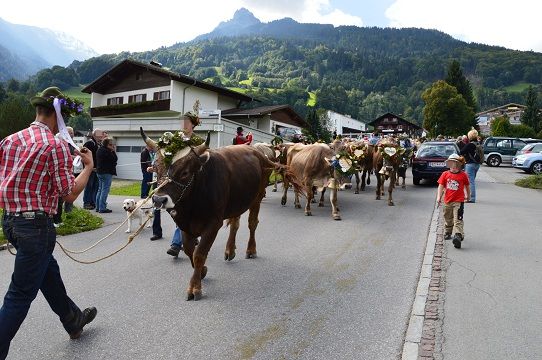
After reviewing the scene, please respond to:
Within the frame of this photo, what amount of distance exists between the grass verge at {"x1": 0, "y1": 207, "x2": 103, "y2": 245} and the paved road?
354mm

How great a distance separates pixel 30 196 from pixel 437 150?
16775 millimetres

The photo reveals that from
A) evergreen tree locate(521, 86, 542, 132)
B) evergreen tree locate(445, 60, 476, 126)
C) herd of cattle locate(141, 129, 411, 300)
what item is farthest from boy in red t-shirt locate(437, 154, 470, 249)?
evergreen tree locate(445, 60, 476, 126)

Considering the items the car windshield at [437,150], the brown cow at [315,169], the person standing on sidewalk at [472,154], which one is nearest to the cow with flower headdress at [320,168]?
the brown cow at [315,169]

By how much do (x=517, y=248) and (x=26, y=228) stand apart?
25.8ft

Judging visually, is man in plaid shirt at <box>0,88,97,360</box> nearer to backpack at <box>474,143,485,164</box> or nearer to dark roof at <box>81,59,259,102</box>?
backpack at <box>474,143,485,164</box>

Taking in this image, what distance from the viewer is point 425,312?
4910 millimetres

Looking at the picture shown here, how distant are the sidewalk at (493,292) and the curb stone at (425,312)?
10cm

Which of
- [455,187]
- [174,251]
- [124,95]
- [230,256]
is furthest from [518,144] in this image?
[124,95]

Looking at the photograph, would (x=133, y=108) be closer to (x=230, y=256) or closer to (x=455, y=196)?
(x=230, y=256)

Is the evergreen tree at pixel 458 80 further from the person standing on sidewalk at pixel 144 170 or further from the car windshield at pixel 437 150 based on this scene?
the person standing on sidewalk at pixel 144 170

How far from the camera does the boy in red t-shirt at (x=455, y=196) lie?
313 inches

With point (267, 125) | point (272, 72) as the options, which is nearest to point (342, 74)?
point (272, 72)

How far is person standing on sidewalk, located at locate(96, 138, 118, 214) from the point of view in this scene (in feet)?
37.9

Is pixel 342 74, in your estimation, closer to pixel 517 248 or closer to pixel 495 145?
pixel 495 145
